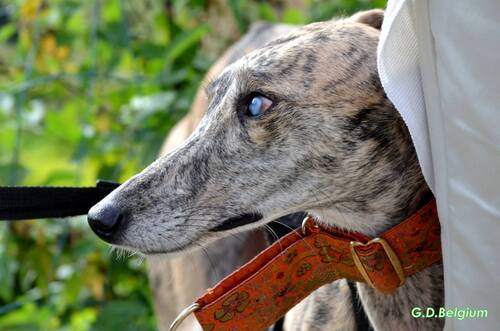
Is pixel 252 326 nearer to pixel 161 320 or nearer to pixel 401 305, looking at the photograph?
pixel 401 305

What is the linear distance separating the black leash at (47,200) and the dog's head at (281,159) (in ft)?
1.06

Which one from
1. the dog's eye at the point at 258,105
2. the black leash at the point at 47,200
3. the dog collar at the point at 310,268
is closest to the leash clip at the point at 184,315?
the dog collar at the point at 310,268

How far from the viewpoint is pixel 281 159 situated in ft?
5.55

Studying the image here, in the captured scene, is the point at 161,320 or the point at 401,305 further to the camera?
the point at 161,320

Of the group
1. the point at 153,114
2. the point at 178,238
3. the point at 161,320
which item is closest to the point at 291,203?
the point at 178,238

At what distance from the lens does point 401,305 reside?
1722 millimetres

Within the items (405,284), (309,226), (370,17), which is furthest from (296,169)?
(370,17)

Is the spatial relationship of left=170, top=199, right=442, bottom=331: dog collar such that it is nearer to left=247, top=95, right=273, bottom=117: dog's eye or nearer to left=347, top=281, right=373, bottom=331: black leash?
left=347, top=281, right=373, bottom=331: black leash

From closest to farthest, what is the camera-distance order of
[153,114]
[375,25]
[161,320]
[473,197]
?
[473,197] < [375,25] < [161,320] < [153,114]

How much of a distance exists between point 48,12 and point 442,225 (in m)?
2.65

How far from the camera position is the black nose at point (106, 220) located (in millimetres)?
1678

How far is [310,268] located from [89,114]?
214 cm

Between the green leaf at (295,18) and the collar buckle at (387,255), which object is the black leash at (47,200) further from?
the green leaf at (295,18)

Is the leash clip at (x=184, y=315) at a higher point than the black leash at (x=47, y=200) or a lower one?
lower
